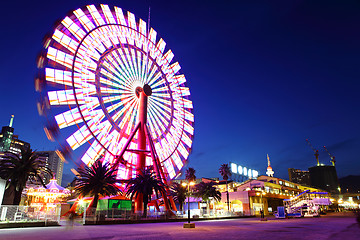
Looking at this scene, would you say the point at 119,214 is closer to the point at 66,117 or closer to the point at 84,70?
the point at 66,117

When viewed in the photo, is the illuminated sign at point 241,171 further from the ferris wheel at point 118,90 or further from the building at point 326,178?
the building at point 326,178

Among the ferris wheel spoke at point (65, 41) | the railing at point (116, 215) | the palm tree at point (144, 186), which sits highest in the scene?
the ferris wheel spoke at point (65, 41)

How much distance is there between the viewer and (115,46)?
32.0 meters

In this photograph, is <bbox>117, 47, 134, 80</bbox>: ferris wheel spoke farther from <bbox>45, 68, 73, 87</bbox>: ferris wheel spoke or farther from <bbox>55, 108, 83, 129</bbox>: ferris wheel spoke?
<bbox>55, 108, 83, 129</bbox>: ferris wheel spoke

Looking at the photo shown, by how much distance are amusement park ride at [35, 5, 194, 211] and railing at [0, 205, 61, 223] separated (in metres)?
6.51

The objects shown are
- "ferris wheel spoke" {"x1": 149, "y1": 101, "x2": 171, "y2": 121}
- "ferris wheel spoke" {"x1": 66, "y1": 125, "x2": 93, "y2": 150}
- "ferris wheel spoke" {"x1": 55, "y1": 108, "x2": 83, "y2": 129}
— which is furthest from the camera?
"ferris wheel spoke" {"x1": 149, "y1": 101, "x2": 171, "y2": 121}

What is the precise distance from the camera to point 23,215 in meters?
18.6

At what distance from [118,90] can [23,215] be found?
A: 17519mm

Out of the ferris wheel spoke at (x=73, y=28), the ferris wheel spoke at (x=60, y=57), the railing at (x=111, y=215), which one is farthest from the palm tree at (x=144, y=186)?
the ferris wheel spoke at (x=73, y=28)

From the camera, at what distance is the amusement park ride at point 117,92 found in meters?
25.5

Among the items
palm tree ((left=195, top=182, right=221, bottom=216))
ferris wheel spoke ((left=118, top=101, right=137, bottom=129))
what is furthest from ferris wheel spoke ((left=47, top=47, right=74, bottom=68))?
palm tree ((left=195, top=182, right=221, bottom=216))

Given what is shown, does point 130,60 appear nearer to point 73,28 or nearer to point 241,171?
point 73,28

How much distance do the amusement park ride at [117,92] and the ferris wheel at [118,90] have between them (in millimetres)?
87

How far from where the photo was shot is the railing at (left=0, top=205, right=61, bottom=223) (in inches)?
687
